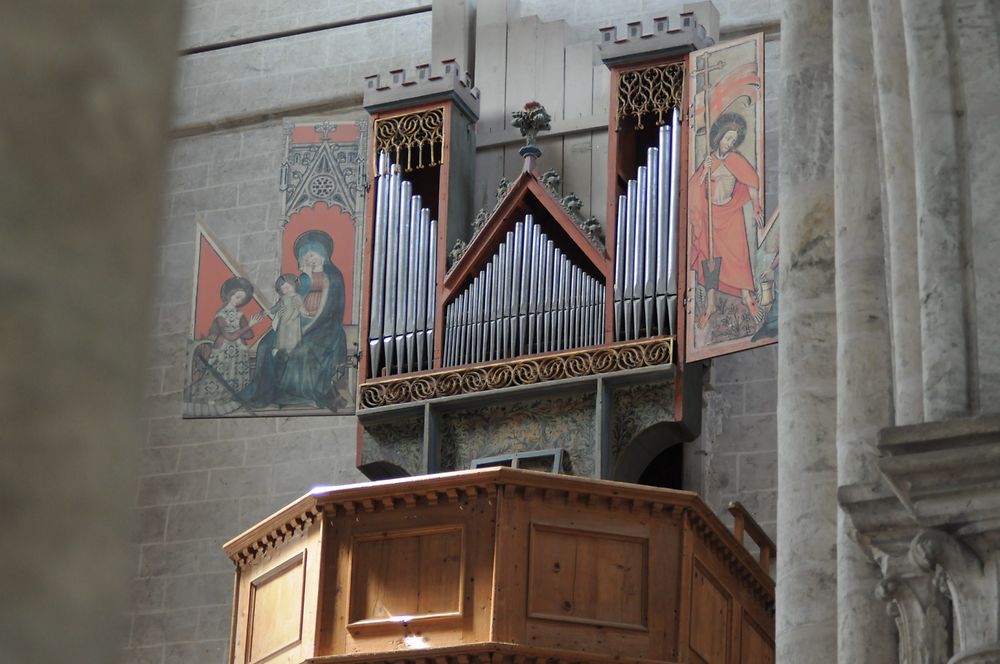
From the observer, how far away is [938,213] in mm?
3867

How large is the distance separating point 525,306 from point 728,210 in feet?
4.88

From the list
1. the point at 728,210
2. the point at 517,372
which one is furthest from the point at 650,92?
the point at 517,372

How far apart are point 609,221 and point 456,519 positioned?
9.66ft

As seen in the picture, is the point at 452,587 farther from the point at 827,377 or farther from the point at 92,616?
the point at 92,616

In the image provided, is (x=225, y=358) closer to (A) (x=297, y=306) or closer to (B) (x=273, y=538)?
(A) (x=297, y=306)

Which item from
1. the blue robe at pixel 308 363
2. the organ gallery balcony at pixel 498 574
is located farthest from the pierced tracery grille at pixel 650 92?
the organ gallery balcony at pixel 498 574

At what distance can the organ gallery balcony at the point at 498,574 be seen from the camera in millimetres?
8750

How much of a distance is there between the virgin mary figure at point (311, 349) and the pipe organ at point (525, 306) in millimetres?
911

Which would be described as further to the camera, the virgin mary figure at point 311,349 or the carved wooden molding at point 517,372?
the virgin mary figure at point 311,349

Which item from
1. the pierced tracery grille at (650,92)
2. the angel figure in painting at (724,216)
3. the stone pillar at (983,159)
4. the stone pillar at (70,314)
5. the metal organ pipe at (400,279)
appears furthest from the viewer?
the metal organ pipe at (400,279)

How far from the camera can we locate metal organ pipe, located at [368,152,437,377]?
1150 cm

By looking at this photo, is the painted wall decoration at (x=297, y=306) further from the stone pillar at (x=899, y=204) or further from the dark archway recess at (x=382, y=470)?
the stone pillar at (x=899, y=204)

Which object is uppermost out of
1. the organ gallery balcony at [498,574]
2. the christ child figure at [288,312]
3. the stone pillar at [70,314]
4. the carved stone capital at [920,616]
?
the christ child figure at [288,312]

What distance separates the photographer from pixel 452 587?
8883 mm
